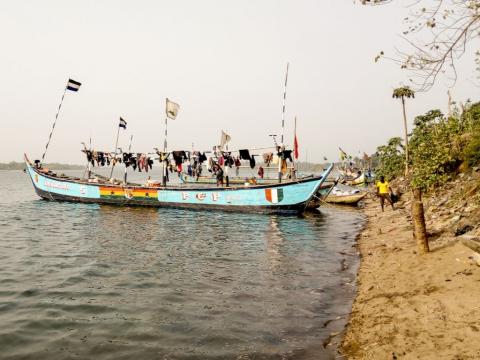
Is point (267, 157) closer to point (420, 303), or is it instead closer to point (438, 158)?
point (438, 158)

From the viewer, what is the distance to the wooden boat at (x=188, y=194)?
2178 cm

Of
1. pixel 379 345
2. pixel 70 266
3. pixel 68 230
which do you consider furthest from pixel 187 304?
pixel 68 230

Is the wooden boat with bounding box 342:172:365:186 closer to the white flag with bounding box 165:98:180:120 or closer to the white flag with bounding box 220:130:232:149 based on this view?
the white flag with bounding box 220:130:232:149

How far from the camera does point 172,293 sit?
26.5 feet

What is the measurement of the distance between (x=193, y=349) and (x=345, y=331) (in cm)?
254

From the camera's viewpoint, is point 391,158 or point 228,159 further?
point 391,158

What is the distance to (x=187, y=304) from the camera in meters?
7.44

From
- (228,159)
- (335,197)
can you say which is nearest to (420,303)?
(228,159)

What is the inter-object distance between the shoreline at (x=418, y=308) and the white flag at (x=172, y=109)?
18.3 m

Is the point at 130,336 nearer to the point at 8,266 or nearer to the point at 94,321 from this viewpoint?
the point at 94,321

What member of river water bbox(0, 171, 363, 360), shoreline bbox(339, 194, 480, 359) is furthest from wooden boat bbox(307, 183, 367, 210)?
shoreline bbox(339, 194, 480, 359)

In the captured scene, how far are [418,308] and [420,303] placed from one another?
0.65 ft

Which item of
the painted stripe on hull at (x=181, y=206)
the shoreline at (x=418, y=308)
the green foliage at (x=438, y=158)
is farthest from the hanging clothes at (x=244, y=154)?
the shoreline at (x=418, y=308)

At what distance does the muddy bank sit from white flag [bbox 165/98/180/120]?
1754 cm
